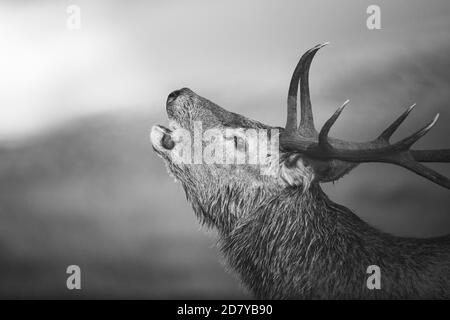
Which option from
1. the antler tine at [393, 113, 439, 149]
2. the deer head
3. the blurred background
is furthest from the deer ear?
the blurred background

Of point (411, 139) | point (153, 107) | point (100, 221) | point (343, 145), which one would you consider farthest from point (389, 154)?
point (100, 221)

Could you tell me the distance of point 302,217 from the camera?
242cm

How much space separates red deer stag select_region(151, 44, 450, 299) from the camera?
2.29 m

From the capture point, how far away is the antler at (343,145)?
7.71ft

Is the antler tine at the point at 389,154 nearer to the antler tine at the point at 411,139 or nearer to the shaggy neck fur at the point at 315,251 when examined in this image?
the antler tine at the point at 411,139

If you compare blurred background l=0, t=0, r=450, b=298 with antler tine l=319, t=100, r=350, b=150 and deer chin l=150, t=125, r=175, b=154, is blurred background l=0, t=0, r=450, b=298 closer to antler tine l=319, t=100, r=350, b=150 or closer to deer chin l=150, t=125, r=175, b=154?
deer chin l=150, t=125, r=175, b=154

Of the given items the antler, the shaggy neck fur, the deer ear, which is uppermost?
the antler

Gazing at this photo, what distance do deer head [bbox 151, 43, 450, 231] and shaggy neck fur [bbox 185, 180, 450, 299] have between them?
0.02 meters

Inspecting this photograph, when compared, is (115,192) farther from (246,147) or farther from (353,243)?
(353,243)

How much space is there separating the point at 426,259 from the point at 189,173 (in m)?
1.18

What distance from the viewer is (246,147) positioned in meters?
2.59

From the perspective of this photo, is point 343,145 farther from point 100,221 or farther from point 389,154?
point 100,221

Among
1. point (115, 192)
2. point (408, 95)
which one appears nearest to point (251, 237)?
point (115, 192)
